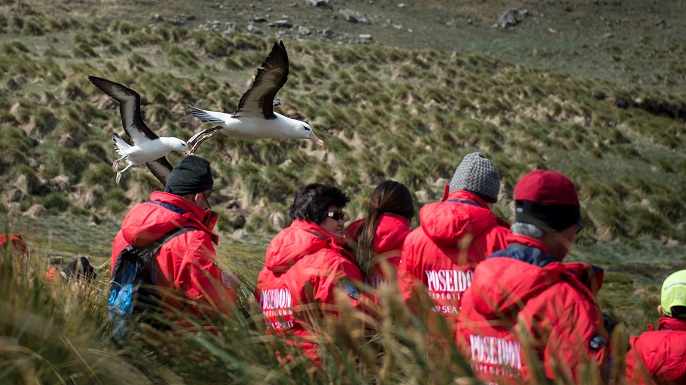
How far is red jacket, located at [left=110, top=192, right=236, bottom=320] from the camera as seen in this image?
3.80 metres

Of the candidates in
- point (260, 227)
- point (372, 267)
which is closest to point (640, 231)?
point (260, 227)

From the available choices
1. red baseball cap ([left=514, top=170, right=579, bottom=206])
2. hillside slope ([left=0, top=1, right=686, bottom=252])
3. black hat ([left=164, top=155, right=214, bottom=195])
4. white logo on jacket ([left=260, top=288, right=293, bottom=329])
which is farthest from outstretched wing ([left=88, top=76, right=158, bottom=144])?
hillside slope ([left=0, top=1, right=686, bottom=252])

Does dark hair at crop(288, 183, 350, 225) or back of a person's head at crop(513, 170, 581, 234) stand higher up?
back of a person's head at crop(513, 170, 581, 234)

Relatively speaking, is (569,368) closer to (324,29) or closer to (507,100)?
(507,100)

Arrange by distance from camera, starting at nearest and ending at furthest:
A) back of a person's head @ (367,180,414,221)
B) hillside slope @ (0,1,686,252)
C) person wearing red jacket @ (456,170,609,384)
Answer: person wearing red jacket @ (456,170,609,384)
back of a person's head @ (367,180,414,221)
hillside slope @ (0,1,686,252)

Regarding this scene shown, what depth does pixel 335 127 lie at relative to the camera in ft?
72.7

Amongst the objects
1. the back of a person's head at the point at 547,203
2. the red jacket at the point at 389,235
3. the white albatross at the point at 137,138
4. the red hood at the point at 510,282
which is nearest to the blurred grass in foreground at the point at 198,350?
the red hood at the point at 510,282

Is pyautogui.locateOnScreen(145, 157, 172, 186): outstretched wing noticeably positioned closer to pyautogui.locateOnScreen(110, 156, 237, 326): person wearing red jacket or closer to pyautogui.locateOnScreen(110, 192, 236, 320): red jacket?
pyautogui.locateOnScreen(110, 156, 237, 326): person wearing red jacket

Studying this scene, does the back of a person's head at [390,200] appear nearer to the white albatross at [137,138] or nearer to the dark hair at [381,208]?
the dark hair at [381,208]

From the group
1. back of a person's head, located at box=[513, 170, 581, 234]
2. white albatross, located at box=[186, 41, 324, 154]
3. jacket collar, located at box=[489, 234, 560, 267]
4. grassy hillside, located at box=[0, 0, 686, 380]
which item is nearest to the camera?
jacket collar, located at box=[489, 234, 560, 267]

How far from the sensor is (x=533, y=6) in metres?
58.7

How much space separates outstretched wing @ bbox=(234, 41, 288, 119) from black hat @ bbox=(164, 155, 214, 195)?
1.86 metres

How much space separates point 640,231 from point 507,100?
12.3 meters

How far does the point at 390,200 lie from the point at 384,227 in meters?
0.15
